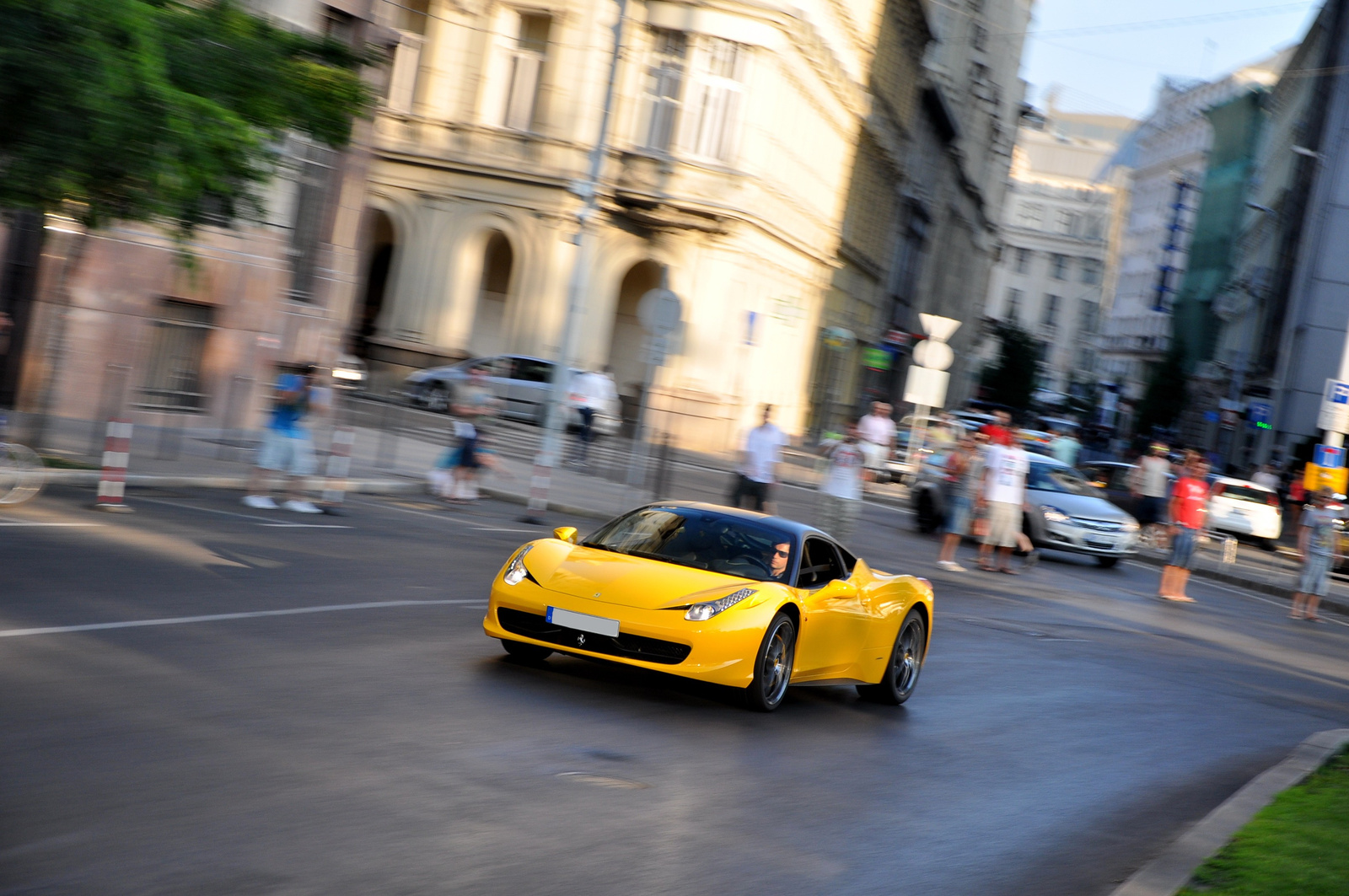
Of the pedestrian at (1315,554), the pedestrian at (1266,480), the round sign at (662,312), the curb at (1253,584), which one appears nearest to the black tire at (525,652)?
the round sign at (662,312)

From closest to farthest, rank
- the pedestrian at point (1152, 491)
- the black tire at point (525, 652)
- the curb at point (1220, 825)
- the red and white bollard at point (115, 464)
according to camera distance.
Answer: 1. the curb at point (1220, 825)
2. the black tire at point (525, 652)
3. the red and white bollard at point (115, 464)
4. the pedestrian at point (1152, 491)

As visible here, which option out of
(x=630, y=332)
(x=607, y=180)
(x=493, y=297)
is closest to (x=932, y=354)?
(x=607, y=180)

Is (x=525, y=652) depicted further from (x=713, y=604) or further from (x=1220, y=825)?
(x=1220, y=825)

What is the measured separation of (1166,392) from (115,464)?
239ft

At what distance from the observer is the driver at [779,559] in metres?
9.66

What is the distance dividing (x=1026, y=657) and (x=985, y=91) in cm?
7319

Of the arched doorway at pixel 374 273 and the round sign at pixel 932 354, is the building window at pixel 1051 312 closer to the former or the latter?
the arched doorway at pixel 374 273

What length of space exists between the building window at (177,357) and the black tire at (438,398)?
12708mm

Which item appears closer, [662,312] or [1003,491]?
[662,312]

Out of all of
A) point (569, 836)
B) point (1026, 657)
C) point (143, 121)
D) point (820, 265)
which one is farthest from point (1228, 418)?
point (569, 836)

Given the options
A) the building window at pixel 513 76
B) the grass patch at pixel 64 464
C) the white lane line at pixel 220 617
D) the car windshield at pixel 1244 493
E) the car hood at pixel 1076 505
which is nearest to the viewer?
the white lane line at pixel 220 617

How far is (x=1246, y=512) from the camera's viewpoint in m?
39.8

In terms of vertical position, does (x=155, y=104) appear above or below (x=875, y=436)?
above

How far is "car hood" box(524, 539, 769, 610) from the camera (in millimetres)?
8961
